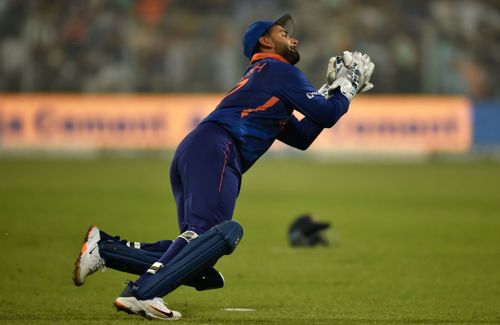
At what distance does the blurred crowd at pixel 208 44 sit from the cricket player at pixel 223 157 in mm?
19293

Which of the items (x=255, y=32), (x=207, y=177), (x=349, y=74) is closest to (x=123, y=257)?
(x=207, y=177)

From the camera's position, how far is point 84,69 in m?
27.2

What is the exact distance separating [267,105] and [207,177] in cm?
62

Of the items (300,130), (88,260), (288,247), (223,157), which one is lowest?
(288,247)

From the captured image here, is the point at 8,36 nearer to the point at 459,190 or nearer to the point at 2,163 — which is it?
the point at 2,163

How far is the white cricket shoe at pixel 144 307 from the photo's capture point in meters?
6.66

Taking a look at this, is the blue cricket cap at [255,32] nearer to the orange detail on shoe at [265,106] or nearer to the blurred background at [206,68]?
the orange detail on shoe at [265,106]

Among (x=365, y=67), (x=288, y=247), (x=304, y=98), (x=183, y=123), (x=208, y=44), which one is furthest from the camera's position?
(x=208, y=44)

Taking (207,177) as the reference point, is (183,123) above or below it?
above

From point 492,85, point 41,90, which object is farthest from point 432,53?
point 41,90

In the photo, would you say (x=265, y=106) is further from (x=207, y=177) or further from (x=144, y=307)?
(x=144, y=307)

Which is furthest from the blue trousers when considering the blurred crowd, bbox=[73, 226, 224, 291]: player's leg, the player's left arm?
the blurred crowd

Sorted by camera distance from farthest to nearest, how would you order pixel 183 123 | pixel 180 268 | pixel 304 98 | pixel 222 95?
pixel 222 95
pixel 183 123
pixel 304 98
pixel 180 268

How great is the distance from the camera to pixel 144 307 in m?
6.70
